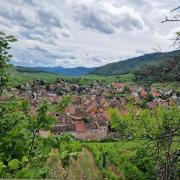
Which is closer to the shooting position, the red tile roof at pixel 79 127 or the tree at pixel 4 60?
the tree at pixel 4 60

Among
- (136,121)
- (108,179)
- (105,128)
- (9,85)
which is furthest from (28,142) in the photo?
(105,128)

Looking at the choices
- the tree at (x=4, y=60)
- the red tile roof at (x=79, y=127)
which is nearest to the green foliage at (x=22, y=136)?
the tree at (x=4, y=60)

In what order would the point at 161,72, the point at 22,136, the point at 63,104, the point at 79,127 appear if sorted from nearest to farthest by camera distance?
the point at 22,136 < the point at 161,72 < the point at 63,104 < the point at 79,127

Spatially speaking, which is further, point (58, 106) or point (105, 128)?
point (105, 128)

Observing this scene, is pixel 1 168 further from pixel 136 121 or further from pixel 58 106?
pixel 136 121

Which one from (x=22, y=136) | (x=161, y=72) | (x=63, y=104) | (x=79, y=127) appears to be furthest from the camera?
(x=79, y=127)

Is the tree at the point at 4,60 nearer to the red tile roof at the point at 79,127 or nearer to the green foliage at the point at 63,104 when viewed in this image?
the green foliage at the point at 63,104

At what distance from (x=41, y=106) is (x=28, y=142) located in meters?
0.75

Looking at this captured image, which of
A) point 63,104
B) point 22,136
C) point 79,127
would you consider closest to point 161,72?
point 63,104

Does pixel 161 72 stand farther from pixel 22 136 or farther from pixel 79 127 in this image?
pixel 79 127

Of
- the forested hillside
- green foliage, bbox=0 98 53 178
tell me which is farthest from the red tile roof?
green foliage, bbox=0 98 53 178

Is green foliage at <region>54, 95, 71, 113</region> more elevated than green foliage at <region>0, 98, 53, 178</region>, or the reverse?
green foliage at <region>54, 95, 71, 113</region>

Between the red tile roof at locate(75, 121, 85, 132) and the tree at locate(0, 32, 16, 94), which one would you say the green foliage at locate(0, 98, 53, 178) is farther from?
the red tile roof at locate(75, 121, 85, 132)

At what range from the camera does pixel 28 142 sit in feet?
20.9
